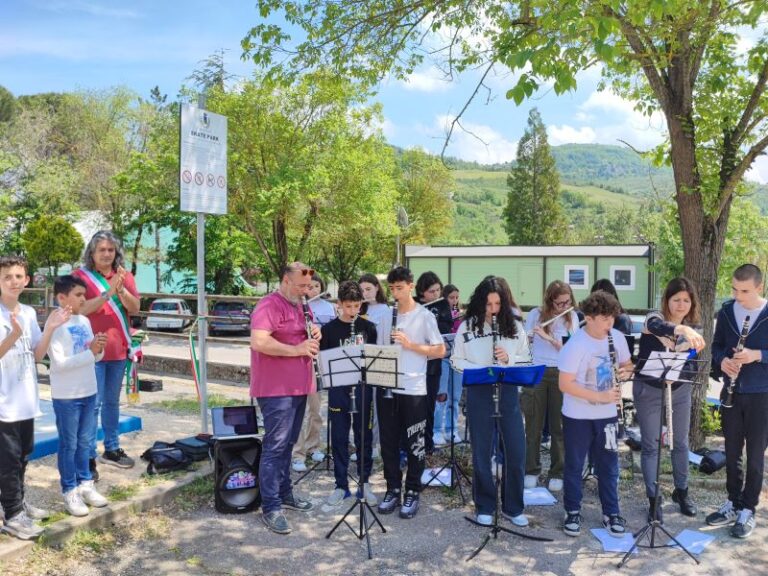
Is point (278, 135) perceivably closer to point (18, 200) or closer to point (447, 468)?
point (447, 468)

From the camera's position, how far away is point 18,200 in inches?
961

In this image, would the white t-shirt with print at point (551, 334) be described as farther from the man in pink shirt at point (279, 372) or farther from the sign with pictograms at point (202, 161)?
the sign with pictograms at point (202, 161)

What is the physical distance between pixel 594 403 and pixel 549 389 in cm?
121

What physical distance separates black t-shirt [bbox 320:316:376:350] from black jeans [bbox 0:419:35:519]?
2.08 metres

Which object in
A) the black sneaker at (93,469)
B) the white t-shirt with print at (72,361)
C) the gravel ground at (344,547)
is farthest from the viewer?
the black sneaker at (93,469)

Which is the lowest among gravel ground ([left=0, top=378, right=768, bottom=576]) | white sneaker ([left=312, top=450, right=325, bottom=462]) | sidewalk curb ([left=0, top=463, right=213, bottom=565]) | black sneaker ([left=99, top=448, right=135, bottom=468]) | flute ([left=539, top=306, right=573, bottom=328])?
gravel ground ([left=0, top=378, right=768, bottom=576])

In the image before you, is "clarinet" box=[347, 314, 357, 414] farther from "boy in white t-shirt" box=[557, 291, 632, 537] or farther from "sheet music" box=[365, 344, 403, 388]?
"boy in white t-shirt" box=[557, 291, 632, 537]

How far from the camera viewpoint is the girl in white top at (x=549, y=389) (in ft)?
18.1

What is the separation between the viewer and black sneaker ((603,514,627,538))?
4.47 m

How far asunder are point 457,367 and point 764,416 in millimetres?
2238

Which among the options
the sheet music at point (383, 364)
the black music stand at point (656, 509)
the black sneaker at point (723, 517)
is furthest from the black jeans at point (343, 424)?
→ the black sneaker at point (723, 517)

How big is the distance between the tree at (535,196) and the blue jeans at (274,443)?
52.9 m

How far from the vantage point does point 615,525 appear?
4.49 metres

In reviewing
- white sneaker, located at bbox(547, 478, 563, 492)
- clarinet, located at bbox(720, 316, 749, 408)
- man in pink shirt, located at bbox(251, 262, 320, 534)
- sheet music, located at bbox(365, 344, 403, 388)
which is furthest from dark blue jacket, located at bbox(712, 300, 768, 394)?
man in pink shirt, located at bbox(251, 262, 320, 534)
